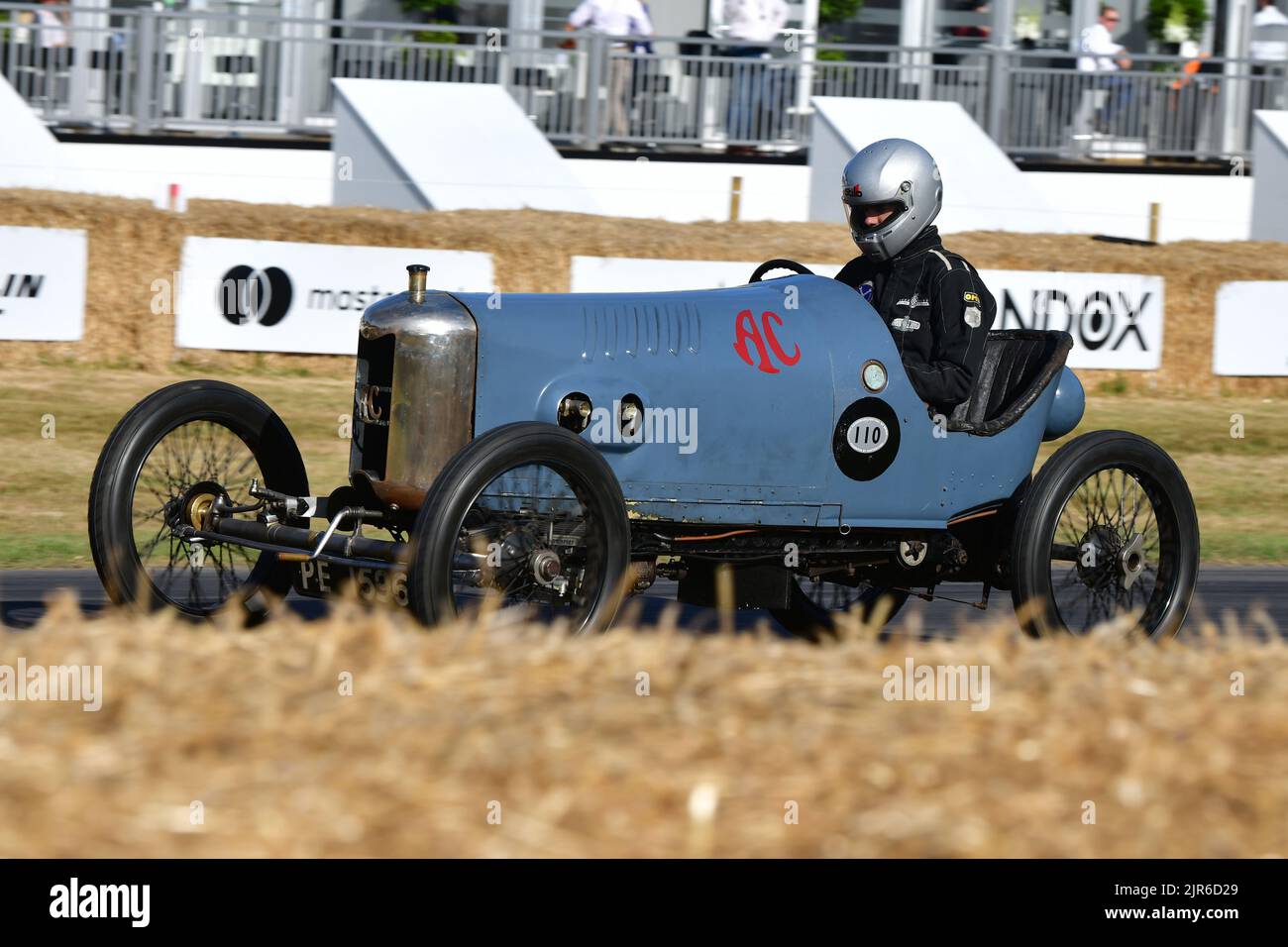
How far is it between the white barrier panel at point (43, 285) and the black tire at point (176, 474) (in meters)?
6.04

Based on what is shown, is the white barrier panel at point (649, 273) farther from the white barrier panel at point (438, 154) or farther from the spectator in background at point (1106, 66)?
the spectator in background at point (1106, 66)

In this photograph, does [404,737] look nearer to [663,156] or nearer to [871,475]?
[871,475]

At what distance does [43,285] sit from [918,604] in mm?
6763

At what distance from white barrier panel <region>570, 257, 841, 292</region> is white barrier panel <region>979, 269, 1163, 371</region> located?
189 cm

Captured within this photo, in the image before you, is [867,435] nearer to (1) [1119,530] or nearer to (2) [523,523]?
(1) [1119,530]

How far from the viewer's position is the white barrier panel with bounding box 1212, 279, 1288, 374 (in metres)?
14.4

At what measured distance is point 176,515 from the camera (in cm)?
579

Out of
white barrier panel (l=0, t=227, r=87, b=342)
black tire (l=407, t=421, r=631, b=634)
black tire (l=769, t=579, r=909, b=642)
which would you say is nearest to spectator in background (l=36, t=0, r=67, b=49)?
white barrier panel (l=0, t=227, r=87, b=342)

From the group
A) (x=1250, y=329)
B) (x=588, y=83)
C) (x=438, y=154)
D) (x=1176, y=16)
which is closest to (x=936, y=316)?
(x=1250, y=329)

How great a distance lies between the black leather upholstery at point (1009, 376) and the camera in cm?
622

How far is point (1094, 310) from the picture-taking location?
1395cm
